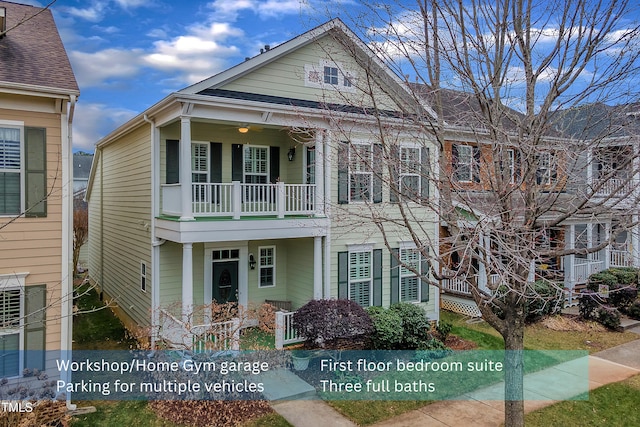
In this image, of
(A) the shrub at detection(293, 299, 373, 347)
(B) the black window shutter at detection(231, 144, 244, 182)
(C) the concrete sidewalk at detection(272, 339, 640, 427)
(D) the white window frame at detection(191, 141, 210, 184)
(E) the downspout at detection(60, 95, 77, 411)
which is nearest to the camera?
(C) the concrete sidewalk at detection(272, 339, 640, 427)

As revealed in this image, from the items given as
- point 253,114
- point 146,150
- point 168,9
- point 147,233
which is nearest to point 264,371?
point 147,233

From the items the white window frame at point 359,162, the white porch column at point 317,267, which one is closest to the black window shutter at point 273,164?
the white porch column at point 317,267

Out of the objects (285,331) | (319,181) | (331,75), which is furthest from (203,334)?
(331,75)

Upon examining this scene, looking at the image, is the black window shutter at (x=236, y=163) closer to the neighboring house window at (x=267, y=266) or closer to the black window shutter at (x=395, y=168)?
the neighboring house window at (x=267, y=266)

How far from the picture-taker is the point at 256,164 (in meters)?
12.4

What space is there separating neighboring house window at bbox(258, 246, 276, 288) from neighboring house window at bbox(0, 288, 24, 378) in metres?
→ 6.09

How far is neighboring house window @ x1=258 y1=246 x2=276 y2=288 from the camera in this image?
12.4 m

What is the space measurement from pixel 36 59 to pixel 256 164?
579 centimetres

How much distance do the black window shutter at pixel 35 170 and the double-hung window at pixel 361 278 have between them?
291 inches

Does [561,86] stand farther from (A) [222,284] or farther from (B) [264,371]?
(A) [222,284]

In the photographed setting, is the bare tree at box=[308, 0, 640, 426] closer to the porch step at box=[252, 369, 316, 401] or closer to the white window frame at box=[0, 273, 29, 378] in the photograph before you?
the porch step at box=[252, 369, 316, 401]

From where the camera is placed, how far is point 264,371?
345 inches

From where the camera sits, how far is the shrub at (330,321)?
904cm

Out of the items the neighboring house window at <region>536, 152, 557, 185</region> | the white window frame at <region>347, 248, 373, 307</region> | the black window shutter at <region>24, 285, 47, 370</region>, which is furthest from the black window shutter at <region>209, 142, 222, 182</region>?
the neighboring house window at <region>536, 152, 557, 185</region>
